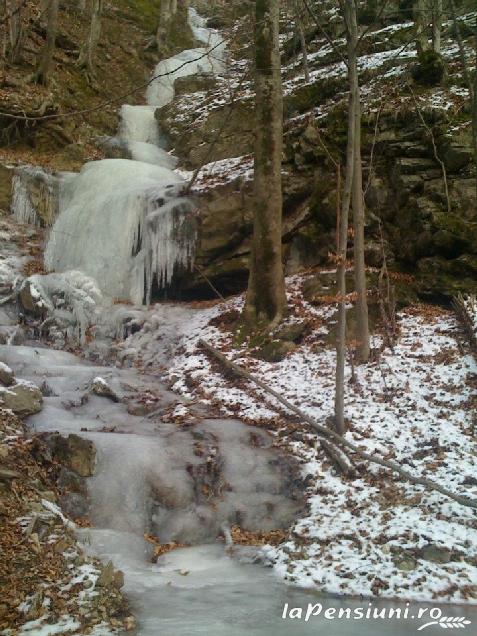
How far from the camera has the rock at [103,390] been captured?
728cm

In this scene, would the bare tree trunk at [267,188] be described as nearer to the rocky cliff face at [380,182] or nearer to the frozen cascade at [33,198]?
the rocky cliff face at [380,182]

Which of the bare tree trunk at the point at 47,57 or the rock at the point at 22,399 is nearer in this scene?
the rock at the point at 22,399

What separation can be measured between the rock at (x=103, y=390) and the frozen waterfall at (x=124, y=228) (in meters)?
3.57

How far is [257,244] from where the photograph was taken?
28.4 feet

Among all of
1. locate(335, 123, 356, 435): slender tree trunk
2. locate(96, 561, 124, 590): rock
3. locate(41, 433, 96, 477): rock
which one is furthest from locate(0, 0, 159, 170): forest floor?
locate(96, 561, 124, 590): rock

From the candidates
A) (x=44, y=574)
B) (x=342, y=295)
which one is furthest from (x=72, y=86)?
(x=44, y=574)

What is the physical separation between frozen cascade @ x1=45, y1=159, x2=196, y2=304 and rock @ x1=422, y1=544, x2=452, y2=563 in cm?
703

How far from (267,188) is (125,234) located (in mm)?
3777

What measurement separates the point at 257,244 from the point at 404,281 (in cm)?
232

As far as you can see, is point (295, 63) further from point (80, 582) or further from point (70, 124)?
point (80, 582)

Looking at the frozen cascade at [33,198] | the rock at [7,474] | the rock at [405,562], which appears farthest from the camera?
the frozen cascade at [33,198]

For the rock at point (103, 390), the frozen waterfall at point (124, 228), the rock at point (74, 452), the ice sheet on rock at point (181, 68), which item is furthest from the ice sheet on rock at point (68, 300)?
the ice sheet on rock at point (181, 68)

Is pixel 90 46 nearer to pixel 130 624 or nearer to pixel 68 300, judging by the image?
pixel 68 300

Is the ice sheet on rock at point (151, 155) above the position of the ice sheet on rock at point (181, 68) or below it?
below
